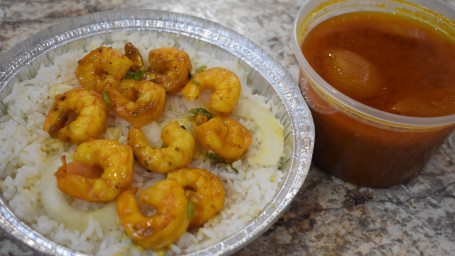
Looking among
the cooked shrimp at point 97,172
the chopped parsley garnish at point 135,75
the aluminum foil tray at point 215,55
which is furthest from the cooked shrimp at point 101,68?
the cooked shrimp at point 97,172

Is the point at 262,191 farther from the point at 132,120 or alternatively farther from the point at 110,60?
the point at 110,60

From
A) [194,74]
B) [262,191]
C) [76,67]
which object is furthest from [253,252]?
[76,67]

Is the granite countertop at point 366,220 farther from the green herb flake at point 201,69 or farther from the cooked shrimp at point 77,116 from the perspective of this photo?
the green herb flake at point 201,69

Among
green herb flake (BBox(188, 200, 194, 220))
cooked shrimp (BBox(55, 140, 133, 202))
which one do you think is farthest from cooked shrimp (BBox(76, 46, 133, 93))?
green herb flake (BBox(188, 200, 194, 220))

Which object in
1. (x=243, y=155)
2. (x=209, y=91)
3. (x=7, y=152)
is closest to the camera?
(x=7, y=152)

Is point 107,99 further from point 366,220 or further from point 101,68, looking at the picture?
point 366,220

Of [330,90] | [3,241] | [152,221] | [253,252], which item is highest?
[330,90]

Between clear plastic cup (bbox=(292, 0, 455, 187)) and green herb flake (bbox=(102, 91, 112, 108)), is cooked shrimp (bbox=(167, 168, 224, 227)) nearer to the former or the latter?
green herb flake (bbox=(102, 91, 112, 108))
